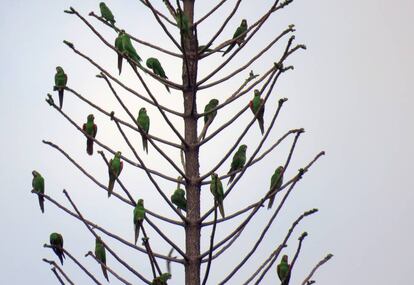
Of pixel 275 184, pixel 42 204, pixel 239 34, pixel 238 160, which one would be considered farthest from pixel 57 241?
pixel 239 34

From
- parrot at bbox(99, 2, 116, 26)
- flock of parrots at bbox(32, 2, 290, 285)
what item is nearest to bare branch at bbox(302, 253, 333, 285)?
flock of parrots at bbox(32, 2, 290, 285)

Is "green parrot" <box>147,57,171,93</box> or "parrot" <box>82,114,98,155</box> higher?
"green parrot" <box>147,57,171,93</box>

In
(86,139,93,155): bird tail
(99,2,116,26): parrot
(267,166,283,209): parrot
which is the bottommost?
(267,166,283,209): parrot

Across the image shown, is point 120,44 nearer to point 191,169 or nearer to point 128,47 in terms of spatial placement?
point 128,47

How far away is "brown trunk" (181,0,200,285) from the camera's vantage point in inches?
335

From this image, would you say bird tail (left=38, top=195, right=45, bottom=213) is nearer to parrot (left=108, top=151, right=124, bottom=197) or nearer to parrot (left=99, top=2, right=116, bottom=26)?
parrot (left=108, top=151, right=124, bottom=197)

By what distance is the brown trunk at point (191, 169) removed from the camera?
8.50 metres

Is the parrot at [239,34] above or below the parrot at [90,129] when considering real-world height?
above

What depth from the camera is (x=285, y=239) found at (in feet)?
25.4

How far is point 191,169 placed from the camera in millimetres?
8938

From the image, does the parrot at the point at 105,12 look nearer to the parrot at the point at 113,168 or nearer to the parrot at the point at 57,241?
the parrot at the point at 113,168

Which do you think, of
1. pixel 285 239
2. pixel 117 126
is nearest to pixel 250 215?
pixel 285 239


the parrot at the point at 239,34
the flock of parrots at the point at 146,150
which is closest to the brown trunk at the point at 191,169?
the flock of parrots at the point at 146,150

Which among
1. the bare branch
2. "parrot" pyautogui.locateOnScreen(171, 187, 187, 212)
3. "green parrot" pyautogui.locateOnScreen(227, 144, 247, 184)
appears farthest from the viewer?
"green parrot" pyautogui.locateOnScreen(227, 144, 247, 184)
